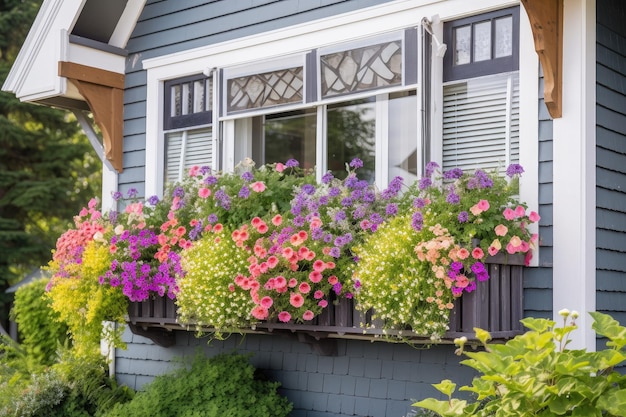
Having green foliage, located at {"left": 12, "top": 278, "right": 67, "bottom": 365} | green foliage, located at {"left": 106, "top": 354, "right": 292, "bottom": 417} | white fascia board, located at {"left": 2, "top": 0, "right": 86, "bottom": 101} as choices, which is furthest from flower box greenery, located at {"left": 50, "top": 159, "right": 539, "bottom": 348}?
green foliage, located at {"left": 12, "top": 278, "right": 67, "bottom": 365}

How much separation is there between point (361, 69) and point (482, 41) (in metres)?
0.96

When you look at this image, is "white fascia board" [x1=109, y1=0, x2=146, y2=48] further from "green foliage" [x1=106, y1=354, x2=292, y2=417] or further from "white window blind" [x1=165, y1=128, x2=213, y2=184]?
"green foliage" [x1=106, y1=354, x2=292, y2=417]

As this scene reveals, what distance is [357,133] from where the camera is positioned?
6195mm

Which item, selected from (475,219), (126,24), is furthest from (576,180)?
(126,24)

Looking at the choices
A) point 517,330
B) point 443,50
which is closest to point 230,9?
point 443,50

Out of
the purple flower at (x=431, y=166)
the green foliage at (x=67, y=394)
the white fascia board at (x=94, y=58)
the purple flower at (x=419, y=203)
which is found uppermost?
the white fascia board at (x=94, y=58)

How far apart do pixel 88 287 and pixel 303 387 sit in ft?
6.02

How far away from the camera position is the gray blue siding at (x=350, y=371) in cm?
571

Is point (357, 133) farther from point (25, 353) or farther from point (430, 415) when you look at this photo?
point (25, 353)

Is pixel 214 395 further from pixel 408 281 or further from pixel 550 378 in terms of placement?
pixel 550 378

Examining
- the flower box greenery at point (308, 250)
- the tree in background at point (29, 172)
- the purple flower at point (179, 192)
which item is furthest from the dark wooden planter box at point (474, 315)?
the tree in background at point (29, 172)

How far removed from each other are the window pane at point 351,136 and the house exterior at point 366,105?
0.05 ft

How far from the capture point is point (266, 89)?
6699mm

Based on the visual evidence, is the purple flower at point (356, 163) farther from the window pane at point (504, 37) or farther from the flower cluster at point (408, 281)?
the window pane at point (504, 37)
